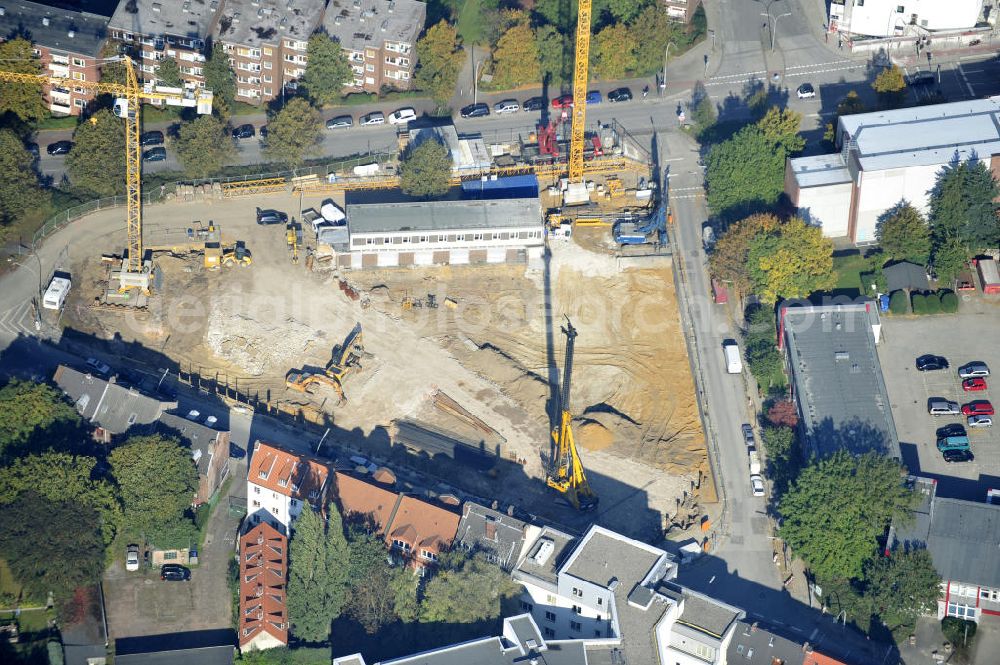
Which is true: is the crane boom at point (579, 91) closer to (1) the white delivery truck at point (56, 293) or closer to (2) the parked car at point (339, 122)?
(2) the parked car at point (339, 122)

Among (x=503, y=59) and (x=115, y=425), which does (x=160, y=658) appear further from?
(x=503, y=59)

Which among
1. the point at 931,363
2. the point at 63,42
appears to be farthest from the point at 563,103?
the point at 63,42

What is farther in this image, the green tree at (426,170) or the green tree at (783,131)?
the green tree at (426,170)

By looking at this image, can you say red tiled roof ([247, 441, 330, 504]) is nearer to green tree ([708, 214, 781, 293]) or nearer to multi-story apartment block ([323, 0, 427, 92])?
green tree ([708, 214, 781, 293])

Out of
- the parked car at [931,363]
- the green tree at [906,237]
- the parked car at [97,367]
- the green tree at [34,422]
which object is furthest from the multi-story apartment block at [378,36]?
the parked car at [931,363]

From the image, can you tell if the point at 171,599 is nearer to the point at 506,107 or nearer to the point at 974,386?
the point at 506,107

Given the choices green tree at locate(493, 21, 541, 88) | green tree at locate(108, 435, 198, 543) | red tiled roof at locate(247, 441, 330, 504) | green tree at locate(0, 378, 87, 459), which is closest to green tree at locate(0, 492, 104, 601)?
green tree at locate(108, 435, 198, 543)
